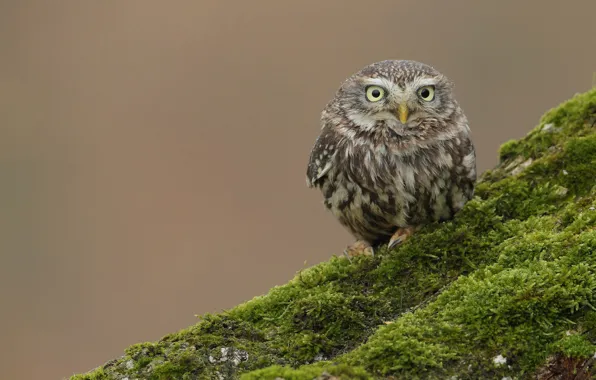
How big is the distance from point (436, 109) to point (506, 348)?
1.81 meters

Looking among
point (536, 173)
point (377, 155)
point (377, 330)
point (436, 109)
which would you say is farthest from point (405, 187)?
point (377, 330)

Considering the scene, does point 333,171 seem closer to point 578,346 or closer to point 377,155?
point 377,155

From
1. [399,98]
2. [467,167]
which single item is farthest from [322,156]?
[467,167]

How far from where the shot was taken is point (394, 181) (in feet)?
13.0

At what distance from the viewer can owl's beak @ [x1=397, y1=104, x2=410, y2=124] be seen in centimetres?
391

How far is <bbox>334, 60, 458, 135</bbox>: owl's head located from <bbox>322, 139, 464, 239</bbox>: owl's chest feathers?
0.47 feet

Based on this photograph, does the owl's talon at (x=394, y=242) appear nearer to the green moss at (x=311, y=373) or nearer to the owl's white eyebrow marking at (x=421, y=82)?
the owl's white eyebrow marking at (x=421, y=82)

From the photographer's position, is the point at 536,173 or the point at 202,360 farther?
the point at 536,173

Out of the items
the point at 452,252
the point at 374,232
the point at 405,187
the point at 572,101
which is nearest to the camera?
the point at 452,252

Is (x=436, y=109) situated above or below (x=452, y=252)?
above

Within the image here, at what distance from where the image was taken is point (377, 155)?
3.99 meters

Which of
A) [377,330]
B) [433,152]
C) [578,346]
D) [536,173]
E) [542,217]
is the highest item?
[433,152]

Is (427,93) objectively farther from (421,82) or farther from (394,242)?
(394,242)

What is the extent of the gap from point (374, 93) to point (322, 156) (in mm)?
508
